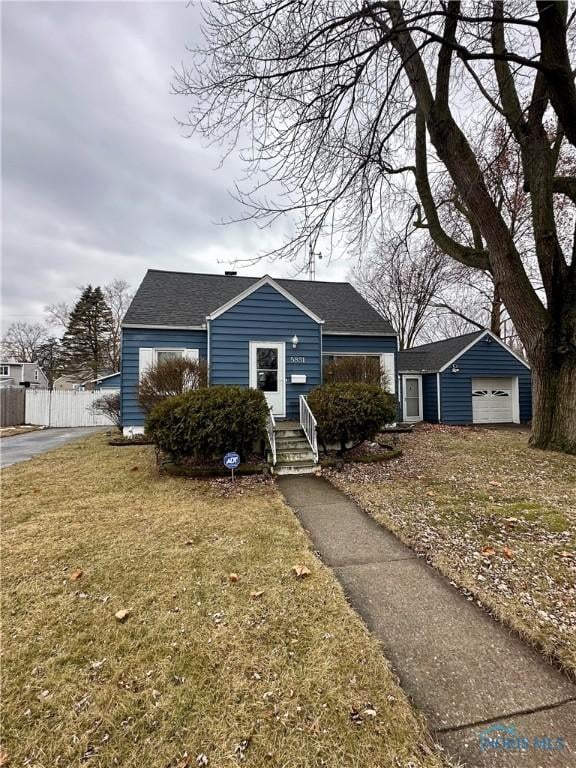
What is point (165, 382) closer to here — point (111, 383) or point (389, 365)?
point (389, 365)

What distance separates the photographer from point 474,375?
1574 cm

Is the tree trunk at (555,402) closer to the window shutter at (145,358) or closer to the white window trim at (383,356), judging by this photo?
the white window trim at (383,356)

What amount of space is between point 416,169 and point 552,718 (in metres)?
10.2

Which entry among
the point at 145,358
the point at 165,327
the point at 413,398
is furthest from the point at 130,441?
the point at 413,398

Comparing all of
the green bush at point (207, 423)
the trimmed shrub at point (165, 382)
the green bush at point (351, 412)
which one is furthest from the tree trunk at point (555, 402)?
the trimmed shrub at point (165, 382)

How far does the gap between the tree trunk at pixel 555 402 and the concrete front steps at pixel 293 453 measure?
5.57 m

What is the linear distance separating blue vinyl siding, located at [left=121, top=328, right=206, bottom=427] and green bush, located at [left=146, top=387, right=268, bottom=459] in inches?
177

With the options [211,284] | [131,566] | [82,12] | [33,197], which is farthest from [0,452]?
[82,12]

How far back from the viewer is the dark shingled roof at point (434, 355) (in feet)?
52.1

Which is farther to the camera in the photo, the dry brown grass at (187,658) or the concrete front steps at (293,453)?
the concrete front steps at (293,453)

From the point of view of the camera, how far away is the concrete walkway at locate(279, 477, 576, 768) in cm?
165

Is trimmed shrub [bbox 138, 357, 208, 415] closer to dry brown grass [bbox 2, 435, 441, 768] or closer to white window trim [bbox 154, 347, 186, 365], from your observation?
white window trim [bbox 154, 347, 186, 365]

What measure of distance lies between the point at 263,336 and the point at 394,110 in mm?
5940

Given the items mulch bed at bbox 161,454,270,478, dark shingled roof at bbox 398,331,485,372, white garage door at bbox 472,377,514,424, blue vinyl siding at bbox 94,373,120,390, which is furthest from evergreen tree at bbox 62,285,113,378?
white garage door at bbox 472,377,514,424
